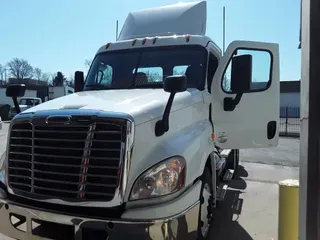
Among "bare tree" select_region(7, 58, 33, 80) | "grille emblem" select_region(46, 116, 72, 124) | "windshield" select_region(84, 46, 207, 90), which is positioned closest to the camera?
"grille emblem" select_region(46, 116, 72, 124)

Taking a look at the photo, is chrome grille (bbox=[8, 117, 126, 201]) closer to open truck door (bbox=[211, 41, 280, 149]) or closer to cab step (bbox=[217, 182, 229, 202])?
open truck door (bbox=[211, 41, 280, 149])

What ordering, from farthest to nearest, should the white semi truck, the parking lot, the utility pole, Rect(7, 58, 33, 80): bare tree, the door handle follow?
Rect(7, 58, 33, 80): bare tree, the door handle, the parking lot, the white semi truck, the utility pole

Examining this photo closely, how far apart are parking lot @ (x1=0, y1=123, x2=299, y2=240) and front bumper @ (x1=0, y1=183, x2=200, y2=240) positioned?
4.41 ft

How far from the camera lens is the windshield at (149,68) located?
4.14 metres

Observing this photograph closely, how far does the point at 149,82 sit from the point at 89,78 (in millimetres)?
1051

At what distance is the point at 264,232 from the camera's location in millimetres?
4348

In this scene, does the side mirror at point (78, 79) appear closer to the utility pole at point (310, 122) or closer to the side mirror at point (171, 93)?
the side mirror at point (171, 93)

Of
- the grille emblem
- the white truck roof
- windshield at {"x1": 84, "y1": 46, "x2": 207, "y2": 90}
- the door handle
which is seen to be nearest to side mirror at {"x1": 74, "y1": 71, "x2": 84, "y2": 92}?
windshield at {"x1": 84, "y1": 46, "x2": 207, "y2": 90}

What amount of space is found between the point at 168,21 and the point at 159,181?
3.41 metres

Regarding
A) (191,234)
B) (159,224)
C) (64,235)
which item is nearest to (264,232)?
(191,234)

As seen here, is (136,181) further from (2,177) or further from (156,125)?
(2,177)

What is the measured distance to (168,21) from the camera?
5234 mm

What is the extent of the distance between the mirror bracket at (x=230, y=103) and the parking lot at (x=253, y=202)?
1.70m

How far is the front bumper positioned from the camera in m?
2.41
